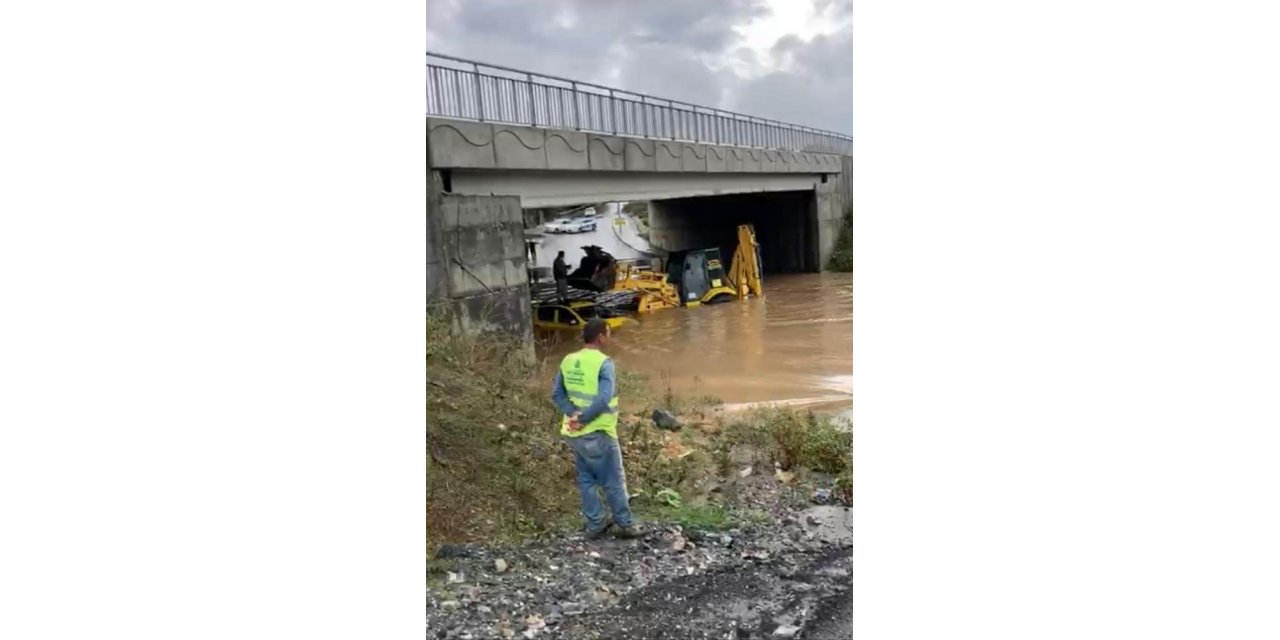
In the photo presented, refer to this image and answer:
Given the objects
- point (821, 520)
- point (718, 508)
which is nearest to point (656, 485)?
point (718, 508)

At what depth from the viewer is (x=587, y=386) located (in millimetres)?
3838

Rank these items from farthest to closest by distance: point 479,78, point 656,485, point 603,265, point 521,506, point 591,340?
point 603,265 → point 479,78 → point 656,485 → point 521,506 → point 591,340

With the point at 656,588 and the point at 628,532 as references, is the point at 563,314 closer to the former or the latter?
the point at 628,532

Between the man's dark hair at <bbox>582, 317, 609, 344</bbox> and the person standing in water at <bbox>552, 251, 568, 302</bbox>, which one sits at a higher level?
the person standing in water at <bbox>552, 251, 568, 302</bbox>

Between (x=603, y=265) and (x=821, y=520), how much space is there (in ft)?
33.5

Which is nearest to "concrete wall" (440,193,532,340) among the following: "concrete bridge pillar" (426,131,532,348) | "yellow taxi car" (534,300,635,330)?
"concrete bridge pillar" (426,131,532,348)

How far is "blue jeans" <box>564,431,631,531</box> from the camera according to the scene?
389cm

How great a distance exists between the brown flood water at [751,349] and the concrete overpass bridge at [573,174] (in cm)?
153

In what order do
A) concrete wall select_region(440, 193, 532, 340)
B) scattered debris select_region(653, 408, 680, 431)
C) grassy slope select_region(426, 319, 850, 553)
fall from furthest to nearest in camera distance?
1. concrete wall select_region(440, 193, 532, 340)
2. scattered debris select_region(653, 408, 680, 431)
3. grassy slope select_region(426, 319, 850, 553)

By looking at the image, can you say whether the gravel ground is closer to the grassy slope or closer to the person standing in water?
the grassy slope

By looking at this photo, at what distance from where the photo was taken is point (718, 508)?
4480 millimetres

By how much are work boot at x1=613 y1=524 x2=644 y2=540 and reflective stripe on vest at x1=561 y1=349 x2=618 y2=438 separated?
0.54 m

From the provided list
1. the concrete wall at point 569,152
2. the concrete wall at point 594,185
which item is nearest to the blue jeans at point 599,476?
the concrete wall at point 569,152

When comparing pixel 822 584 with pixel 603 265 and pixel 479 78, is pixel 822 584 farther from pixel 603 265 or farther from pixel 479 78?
pixel 603 265
